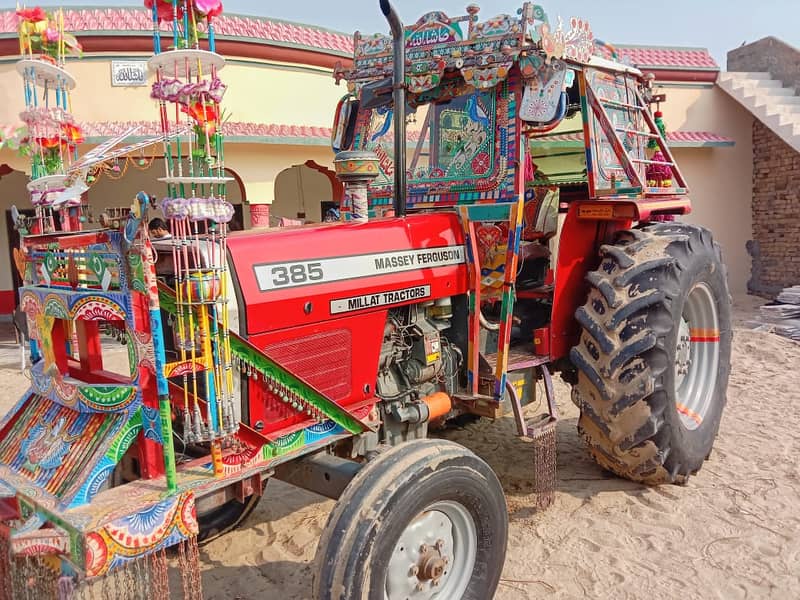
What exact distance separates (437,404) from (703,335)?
2254 mm

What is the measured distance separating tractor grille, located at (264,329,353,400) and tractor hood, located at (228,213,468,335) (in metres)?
0.09

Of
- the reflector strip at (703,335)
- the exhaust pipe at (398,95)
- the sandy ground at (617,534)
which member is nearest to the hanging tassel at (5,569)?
the sandy ground at (617,534)

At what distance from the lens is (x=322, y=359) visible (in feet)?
9.62

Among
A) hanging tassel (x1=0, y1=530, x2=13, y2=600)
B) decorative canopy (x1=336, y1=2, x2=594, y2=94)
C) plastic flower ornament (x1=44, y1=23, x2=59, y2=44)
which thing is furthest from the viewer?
decorative canopy (x1=336, y1=2, x2=594, y2=94)

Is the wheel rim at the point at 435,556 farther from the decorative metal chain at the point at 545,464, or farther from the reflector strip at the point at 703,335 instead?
the reflector strip at the point at 703,335

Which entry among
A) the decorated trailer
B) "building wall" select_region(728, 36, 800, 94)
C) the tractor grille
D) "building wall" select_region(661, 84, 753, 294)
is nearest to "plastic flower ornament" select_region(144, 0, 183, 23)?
the decorated trailer

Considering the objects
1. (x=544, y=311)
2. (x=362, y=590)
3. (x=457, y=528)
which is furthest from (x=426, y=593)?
(x=544, y=311)

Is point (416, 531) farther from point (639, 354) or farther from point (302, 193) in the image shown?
point (302, 193)

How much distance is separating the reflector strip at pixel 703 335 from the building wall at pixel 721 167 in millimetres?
7861

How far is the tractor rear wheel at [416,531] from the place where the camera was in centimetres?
232

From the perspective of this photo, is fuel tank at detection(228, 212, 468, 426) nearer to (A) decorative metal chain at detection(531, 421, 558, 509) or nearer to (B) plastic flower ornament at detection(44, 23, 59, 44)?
(A) decorative metal chain at detection(531, 421, 558, 509)

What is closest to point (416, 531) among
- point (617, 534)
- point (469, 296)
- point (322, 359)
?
point (322, 359)

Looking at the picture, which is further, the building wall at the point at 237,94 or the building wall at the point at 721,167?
the building wall at the point at 721,167

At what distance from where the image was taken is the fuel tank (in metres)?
2.66
